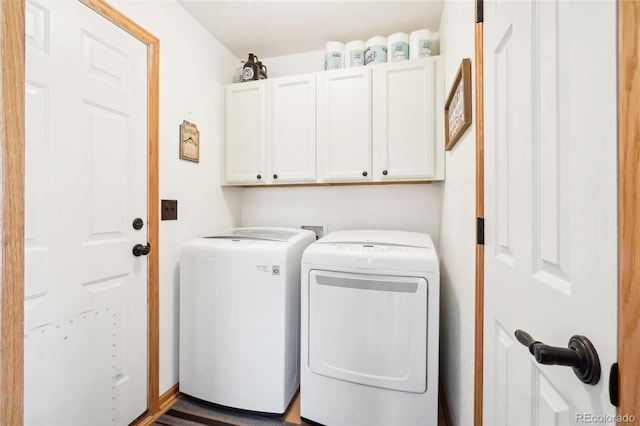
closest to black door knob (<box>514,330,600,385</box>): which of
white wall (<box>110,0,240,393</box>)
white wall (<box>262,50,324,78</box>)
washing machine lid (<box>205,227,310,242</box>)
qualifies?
washing machine lid (<box>205,227,310,242</box>)

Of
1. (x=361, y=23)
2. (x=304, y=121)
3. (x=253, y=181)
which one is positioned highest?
(x=361, y=23)

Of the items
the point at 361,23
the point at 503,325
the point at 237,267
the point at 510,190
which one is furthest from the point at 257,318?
the point at 361,23

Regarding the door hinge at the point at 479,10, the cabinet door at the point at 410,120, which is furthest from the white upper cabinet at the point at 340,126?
the door hinge at the point at 479,10

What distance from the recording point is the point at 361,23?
5.93ft

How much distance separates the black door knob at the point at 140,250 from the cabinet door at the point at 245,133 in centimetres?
81

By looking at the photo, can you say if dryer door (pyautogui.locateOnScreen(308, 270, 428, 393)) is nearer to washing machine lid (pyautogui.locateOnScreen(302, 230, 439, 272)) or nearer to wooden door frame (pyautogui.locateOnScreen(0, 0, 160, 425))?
washing machine lid (pyautogui.locateOnScreen(302, 230, 439, 272))

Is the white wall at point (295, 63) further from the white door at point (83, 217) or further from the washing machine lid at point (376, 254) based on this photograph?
the washing machine lid at point (376, 254)

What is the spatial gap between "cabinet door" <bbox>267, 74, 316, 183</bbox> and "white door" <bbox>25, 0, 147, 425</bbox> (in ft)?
2.71

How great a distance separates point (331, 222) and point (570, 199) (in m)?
1.74

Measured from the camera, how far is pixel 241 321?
1.44 m

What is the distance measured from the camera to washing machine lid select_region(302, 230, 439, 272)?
1224 mm

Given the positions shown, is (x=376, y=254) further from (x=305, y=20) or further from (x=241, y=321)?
(x=305, y=20)

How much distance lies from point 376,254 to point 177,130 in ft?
4.65

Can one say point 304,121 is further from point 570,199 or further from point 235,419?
point 235,419
